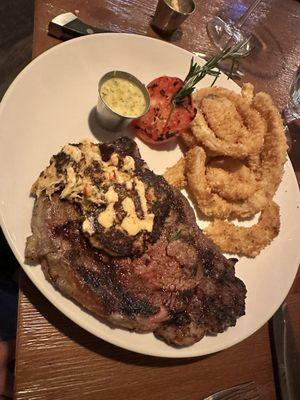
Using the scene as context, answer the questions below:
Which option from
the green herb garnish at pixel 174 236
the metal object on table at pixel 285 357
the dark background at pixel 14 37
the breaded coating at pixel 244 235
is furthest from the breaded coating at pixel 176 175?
the dark background at pixel 14 37

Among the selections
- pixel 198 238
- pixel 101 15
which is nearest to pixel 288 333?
pixel 198 238

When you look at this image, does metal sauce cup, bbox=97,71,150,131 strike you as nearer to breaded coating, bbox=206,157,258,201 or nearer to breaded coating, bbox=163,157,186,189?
breaded coating, bbox=163,157,186,189

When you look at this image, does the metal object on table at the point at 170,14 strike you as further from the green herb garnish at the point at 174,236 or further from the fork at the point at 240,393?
the fork at the point at 240,393

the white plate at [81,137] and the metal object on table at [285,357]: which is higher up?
the white plate at [81,137]

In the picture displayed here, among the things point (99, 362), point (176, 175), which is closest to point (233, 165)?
point (176, 175)

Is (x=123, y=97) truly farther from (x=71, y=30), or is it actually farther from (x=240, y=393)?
(x=240, y=393)

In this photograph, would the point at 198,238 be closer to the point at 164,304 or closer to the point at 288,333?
the point at 164,304

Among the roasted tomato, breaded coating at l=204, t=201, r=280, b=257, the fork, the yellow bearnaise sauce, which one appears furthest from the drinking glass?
the fork
